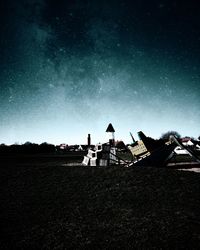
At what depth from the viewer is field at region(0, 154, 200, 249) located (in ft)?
18.8

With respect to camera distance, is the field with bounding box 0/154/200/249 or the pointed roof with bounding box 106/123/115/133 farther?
the pointed roof with bounding box 106/123/115/133

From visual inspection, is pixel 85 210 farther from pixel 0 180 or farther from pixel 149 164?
pixel 149 164

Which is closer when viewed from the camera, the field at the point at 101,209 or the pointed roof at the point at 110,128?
the field at the point at 101,209

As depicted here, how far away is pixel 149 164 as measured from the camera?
52.6ft

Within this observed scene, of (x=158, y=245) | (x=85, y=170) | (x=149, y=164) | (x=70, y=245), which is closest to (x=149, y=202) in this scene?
(x=158, y=245)

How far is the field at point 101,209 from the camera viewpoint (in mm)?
5723

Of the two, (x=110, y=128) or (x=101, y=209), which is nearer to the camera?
(x=101, y=209)

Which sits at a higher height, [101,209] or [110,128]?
[110,128]

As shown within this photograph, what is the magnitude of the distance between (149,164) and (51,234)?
1118 centimetres

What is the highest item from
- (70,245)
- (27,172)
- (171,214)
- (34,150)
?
→ (34,150)

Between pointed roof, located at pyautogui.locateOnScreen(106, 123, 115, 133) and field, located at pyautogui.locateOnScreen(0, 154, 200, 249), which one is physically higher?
pointed roof, located at pyautogui.locateOnScreen(106, 123, 115, 133)

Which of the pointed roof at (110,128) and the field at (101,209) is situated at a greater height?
the pointed roof at (110,128)

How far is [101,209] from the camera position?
7.97 metres

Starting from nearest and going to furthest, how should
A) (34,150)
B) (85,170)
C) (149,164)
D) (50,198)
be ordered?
(50,198)
(85,170)
(149,164)
(34,150)
